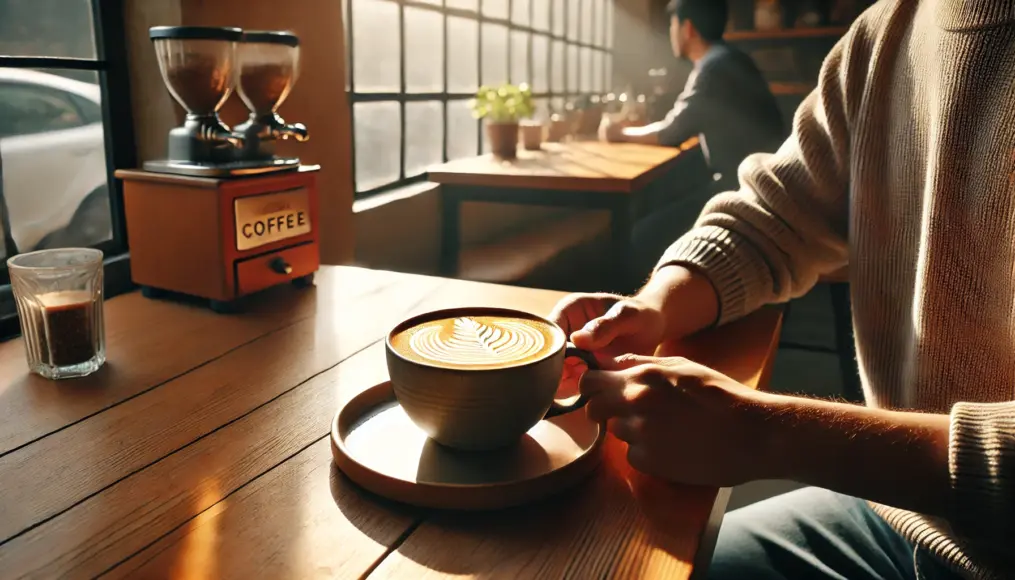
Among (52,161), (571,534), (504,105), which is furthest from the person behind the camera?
(504,105)

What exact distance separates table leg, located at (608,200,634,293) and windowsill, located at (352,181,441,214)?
2.64 ft

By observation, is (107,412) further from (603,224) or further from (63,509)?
(603,224)

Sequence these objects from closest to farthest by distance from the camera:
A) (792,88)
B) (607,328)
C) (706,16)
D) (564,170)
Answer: (607,328) → (564,170) → (706,16) → (792,88)

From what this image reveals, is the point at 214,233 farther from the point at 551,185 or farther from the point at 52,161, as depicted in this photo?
the point at 551,185

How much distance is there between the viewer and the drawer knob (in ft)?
4.21

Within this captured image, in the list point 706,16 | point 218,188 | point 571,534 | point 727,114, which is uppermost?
point 706,16

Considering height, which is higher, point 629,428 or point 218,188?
point 218,188

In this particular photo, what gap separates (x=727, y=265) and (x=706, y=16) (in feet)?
10.4

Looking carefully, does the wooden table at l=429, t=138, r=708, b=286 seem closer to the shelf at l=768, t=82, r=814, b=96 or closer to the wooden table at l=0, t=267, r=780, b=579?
the wooden table at l=0, t=267, r=780, b=579

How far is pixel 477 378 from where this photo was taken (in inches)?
25.0

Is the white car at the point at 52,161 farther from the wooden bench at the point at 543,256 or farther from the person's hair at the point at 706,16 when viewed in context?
the person's hair at the point at 706,16

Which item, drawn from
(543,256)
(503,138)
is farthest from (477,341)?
(543,256)

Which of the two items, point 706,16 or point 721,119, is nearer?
point 721,119

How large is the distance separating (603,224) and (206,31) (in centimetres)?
327
